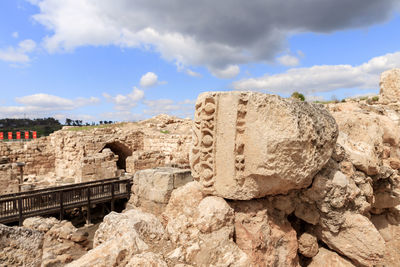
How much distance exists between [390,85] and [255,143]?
8910 mm

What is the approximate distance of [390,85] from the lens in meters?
8.80

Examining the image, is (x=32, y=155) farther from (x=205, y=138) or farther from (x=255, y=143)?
(x=255, y=143)

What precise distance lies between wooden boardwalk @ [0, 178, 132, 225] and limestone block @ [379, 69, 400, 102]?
9.14m

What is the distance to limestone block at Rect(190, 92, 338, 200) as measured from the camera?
2.15m

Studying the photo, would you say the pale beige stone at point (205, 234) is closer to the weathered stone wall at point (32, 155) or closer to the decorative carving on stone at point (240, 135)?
the decorative carving on stone at point (240, 135)

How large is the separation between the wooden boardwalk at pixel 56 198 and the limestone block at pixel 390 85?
914 cm

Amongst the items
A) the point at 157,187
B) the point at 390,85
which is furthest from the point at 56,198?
the point at 390,85

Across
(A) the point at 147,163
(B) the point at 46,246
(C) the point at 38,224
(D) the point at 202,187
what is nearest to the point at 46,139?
(A) the point at 147,163

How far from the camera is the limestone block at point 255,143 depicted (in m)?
2.15

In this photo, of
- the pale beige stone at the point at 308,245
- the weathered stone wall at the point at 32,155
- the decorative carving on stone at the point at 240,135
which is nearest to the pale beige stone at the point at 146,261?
the decorative carving on stone at the point at 240,135

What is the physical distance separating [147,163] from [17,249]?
1145 centimetres

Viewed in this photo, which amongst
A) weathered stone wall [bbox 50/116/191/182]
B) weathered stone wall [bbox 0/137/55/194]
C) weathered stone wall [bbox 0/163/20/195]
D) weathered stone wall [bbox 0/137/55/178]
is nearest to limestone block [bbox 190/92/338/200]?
weathered stone wall [bbox 50/116/191/182]

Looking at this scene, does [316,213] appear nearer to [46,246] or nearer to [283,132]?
[283,132]

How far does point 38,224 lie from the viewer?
22.6 feet
